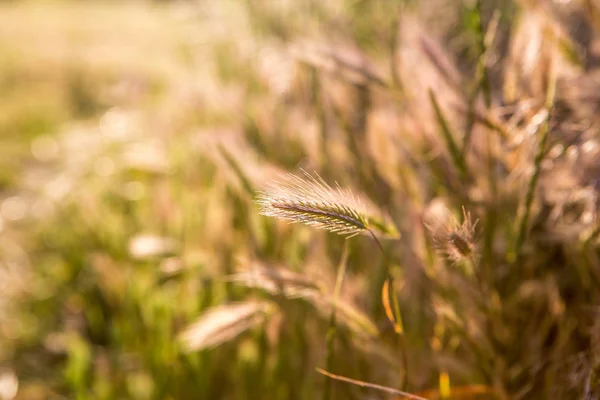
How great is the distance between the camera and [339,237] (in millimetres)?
1077

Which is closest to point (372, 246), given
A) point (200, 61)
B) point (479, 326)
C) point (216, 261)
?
point (479, 326)

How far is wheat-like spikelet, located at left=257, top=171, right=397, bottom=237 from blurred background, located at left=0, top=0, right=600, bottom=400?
0.05 meters

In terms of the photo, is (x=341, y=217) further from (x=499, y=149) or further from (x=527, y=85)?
(x=527, y=85)

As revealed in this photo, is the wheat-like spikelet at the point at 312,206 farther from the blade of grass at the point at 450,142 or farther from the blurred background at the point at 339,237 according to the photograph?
the blade of grass at the point at 450,142

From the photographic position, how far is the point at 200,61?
240 centimetres

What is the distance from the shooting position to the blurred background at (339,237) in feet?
2.68

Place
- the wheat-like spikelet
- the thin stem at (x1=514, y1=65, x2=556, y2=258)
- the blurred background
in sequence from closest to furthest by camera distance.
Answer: the wheat-like spikelet
the thin stem at (x1=514, y1=65, x2=556, y2=258)
the blurred background

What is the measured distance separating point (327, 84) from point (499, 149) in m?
0.47

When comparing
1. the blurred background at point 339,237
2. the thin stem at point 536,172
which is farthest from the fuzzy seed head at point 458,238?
the thin stem at point 536,172

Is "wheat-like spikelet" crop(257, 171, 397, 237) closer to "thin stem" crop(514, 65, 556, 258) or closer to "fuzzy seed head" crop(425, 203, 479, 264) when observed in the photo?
"fuzzy seed head" crop(425, 203, 479, 264)

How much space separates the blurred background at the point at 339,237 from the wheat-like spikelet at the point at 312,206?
5 centimetres

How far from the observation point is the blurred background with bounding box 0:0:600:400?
0.82 metres

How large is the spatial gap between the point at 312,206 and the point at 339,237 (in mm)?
506

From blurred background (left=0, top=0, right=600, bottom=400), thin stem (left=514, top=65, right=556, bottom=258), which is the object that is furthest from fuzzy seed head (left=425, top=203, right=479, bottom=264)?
thin stem (left=514, top=65, right=556, bottom=258)
